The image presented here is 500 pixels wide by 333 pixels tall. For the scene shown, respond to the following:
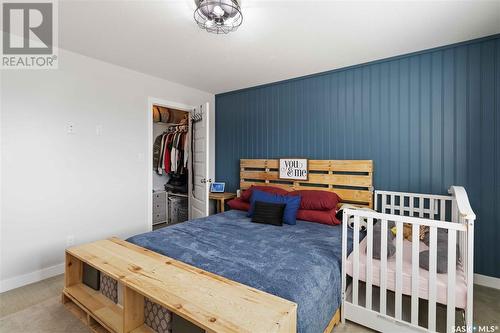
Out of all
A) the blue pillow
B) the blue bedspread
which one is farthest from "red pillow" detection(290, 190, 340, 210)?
the blue bedspread

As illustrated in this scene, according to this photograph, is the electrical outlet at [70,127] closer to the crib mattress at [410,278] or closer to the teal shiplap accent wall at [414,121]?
the teal shiplap accent wall at [414,121]

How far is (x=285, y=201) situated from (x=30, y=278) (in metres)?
2.82

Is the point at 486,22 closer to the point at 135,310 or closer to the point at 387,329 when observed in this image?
the point at 387,329

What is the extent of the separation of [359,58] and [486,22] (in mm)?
1095

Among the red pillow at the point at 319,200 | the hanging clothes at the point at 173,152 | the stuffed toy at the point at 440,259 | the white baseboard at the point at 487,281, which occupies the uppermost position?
the hanging clothes at the point at 173,152

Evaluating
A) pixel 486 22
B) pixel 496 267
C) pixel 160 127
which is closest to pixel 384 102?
pixel 486 22

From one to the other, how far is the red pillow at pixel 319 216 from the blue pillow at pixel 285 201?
12cm

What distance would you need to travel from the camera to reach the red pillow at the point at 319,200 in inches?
119

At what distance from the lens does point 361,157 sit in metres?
3.18

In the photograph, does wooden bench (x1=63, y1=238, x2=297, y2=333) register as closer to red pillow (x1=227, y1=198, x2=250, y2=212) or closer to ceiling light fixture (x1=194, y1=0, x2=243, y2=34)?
red pillow (x1=227, y1=198, x2=250, y2=212)

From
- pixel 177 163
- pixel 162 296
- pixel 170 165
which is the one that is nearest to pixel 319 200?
pixel 162 296

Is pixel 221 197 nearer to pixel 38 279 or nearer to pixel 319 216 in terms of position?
pixel 319 216

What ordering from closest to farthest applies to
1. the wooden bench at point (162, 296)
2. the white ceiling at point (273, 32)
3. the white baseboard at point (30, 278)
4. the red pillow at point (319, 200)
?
1. the wooden bench at point (162, 296)
2. the white ceiling at point (273, 32)
3. the white baseboard at point (30, 278)
4. the red pillow at point (319, 200)

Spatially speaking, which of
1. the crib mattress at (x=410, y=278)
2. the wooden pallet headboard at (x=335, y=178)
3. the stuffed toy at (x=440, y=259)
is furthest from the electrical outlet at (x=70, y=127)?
the stuffed toy at (x=440, y=259)
